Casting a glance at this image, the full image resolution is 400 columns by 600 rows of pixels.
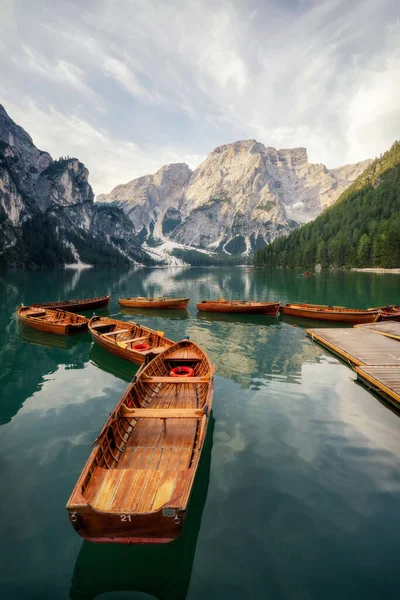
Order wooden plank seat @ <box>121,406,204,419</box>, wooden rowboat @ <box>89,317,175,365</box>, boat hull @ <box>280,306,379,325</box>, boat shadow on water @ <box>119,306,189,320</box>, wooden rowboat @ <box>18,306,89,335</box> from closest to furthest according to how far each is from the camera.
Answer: wooden plank seat @ <box>121,406,204,419</box> → wooden rowboat @ <box>89,317,175,365</box> → wooden rowboat @ <box>18,306,89,335</box> → boat hull @ <box>280,306,379,325</box> → boat shadow on water @ <box>119,306,189,320</box>

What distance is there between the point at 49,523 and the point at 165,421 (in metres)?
4.52

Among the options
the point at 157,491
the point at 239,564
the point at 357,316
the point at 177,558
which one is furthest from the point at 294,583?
the point at 357,316

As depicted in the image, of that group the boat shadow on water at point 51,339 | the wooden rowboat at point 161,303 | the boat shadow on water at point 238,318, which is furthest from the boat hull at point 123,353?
the wooden rowboat at point 161,303

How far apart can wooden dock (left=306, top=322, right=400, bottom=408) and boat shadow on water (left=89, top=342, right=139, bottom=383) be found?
1549 cm

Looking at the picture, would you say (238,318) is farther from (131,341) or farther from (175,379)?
(175,379)

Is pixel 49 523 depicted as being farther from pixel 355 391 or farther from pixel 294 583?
pixel 355 391

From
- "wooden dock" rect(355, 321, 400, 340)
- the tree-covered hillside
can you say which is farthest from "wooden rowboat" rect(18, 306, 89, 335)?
the tree-covered hillside

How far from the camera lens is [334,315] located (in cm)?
3803

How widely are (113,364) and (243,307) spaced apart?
24229 millimetres

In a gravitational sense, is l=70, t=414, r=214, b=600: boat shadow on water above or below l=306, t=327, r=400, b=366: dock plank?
below

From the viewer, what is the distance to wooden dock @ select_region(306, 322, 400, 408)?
1739 centimetres

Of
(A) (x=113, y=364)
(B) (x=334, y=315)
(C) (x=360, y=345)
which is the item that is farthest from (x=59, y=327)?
(B) (x=334, y=315)

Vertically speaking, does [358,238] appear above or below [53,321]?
above

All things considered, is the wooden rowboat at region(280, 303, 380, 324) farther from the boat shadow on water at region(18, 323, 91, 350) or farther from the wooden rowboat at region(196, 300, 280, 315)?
the boat shadow on water at region(18, 323, 91, 350)
